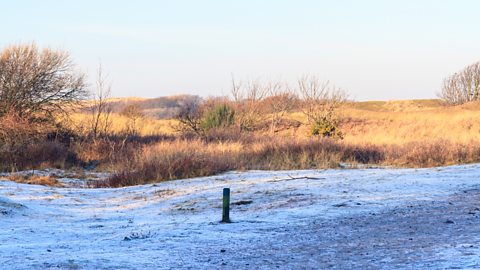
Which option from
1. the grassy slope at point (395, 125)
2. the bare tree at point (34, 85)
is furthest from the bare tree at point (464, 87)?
the bare tree at point (34, 85)

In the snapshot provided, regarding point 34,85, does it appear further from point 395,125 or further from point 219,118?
point 395,125

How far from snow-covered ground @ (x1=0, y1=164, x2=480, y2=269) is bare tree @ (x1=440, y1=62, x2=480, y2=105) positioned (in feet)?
168

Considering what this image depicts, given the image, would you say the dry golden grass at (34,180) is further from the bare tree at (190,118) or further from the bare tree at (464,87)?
the bare tree at (464,87)

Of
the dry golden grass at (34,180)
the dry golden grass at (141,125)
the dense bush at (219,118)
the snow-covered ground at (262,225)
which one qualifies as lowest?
the dry golden grass at (34,180)

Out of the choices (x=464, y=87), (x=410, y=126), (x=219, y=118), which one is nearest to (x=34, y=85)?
(x=219, y=118)

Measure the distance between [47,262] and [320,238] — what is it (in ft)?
11.5

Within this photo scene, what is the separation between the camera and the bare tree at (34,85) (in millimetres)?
31906

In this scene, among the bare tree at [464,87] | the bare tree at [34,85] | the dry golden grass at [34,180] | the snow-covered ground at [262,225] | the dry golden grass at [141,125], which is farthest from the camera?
the bare tree at [464,87]

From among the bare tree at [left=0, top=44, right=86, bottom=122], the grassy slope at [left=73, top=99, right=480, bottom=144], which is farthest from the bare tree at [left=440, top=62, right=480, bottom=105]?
the bare tree at [left=0, top=44, right=86, bottom=122]

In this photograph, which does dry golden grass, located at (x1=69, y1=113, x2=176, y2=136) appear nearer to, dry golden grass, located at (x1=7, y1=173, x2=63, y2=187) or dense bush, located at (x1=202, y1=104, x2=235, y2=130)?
dense bush, located at (x1=202, y1=104, x2=235, y2=130)

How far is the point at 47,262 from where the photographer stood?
6957 mm

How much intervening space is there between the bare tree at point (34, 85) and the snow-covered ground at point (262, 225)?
55.4ft

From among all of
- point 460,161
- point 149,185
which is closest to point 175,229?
point 149,185

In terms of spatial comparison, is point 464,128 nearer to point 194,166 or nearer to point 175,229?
point 194,166
